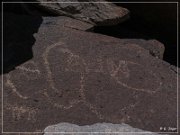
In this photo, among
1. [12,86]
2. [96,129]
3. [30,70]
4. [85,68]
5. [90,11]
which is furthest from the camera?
[90,11]

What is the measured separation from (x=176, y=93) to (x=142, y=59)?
456 millimetres

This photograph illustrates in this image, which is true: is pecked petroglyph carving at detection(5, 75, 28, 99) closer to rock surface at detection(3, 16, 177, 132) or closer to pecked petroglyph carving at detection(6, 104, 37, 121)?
rock surface at detection(3, 16, 177, 132)

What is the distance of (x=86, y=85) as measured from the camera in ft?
11.4

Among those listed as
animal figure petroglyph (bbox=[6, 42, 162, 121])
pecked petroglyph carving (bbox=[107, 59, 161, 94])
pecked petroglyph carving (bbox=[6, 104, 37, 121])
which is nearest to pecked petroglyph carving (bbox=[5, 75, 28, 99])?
animal figure petroglyph (bbox=[6, 42, 162, 121])

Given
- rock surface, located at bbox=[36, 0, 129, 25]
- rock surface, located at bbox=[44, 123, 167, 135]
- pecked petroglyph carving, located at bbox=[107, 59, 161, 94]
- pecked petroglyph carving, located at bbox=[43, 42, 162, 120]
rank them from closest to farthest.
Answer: rock surface, located at bbox=[44, 123, 167, 135], pecked petroglyph carving, located at bbox=[43, 42, 162, 120], pecked petroglyph carving, located at bbox=[107, 59, 161, 94], rock surface, located at bbox=[36, 0, 129, 25]

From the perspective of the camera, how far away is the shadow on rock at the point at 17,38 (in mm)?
3662

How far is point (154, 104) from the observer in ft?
11.3

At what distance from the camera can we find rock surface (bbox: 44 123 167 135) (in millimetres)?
3057

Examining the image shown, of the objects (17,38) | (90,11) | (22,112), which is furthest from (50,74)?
(90,11)

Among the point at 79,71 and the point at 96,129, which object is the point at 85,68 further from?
the point at 96,129

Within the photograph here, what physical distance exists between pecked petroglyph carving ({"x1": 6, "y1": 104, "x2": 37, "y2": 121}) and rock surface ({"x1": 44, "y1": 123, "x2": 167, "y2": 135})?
0.17m

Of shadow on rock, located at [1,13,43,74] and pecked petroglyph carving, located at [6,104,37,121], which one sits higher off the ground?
shadow on rock, located at [1,13,43,74]

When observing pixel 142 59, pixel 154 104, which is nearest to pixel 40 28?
pixel 142 59

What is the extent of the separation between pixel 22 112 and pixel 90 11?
1504 mm
